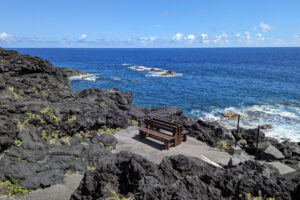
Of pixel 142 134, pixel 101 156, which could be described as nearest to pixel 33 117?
pixel 101 156

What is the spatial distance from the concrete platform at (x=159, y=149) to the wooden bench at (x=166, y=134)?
276 mm

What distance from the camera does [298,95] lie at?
130ft

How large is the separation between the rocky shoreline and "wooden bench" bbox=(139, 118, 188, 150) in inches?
75.1

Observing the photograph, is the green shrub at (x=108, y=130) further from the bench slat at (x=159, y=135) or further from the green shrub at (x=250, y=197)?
the green shrub at (x=250, y=197)

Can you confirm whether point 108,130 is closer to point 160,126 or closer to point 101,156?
point 160,126

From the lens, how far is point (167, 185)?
5.52m

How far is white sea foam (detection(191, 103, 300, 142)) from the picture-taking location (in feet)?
77.9

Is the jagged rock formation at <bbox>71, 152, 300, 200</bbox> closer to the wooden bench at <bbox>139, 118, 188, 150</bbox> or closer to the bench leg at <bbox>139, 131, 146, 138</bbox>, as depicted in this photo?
the wooden bench at <bbox>139, 118, 188, 150</bbox>

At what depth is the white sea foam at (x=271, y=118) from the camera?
934 inches

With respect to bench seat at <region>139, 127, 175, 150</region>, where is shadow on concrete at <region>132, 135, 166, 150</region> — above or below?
below

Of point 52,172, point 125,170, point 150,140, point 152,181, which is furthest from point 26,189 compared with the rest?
point 150,140

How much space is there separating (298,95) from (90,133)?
129 feet

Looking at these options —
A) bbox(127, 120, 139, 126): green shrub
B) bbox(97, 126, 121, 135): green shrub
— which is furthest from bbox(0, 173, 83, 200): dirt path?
bbox(127, 120, 139, 126): green shrub

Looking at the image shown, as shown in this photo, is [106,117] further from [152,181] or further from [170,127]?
[152,181]
